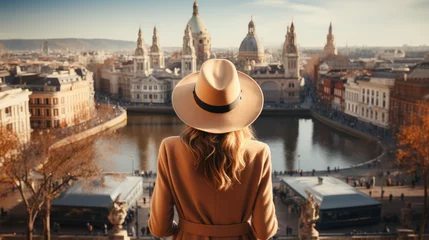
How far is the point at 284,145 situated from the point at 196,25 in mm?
41595

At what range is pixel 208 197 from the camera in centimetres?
229

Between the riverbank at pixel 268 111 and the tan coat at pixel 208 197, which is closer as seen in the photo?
the tan coat at pixel 208 197

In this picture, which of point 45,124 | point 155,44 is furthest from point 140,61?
point 45,124

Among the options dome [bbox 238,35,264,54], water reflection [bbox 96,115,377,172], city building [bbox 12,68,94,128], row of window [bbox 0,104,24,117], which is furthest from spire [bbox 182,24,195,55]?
row of window [bbox 0,104,24,117]

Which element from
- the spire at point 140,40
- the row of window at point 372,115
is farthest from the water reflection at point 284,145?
the spire at point 140,40

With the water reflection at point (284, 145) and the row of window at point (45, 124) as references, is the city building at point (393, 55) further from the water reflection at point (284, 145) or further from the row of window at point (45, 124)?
the row of window at point (45, 124)

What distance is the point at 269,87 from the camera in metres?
56.0

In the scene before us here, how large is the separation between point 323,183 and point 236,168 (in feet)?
46.9

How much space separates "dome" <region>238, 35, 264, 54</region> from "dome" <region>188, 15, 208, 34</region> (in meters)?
6.00

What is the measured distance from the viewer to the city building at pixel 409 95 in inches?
1159

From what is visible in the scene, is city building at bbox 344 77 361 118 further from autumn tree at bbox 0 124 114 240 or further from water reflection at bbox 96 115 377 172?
autumn tree at bbox 0 124 114 240

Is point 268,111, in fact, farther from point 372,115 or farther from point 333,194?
point 333,194

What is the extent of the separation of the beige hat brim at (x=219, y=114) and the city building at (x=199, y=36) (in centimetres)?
6642

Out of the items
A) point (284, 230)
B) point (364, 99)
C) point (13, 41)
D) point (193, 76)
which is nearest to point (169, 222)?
point (193, 76)
